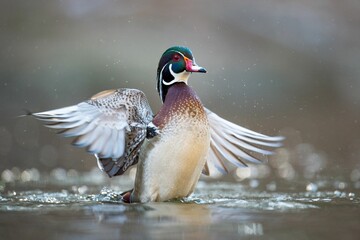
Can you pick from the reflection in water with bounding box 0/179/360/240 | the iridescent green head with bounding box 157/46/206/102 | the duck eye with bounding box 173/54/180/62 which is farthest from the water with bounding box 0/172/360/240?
the duck eye with bounding box 173/54/180/62

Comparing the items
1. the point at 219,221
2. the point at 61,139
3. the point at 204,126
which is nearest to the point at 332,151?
the point at 61,139

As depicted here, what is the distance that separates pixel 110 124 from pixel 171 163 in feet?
1.64

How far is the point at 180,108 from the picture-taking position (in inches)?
221

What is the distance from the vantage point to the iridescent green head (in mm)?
5785

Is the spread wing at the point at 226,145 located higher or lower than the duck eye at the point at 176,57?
lower

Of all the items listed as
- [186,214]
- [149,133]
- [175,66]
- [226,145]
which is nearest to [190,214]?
[186,214]

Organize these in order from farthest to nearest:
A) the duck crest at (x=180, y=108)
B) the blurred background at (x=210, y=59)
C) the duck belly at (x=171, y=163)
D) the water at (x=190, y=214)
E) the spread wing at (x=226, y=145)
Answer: the blurred background at (x=210, y=59) < the spread wing at (x=226, y=145) < the duck crest at (x=180, y=108) < the duck belly at (x=171, y=163) < the water at (x=190, y=214)

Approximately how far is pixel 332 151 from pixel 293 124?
1.72 meters

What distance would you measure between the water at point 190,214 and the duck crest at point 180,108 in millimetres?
557

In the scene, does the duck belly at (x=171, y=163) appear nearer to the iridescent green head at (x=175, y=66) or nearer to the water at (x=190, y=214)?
the water at (x=190, y=214)

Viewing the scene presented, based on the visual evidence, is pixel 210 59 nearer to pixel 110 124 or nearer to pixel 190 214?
pixel 110 124

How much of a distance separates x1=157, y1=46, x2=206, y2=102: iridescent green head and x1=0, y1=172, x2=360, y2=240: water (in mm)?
856

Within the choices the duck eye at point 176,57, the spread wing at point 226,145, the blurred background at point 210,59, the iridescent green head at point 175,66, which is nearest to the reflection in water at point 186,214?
the spread wing at point 226,145

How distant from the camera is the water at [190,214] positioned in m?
4.23
